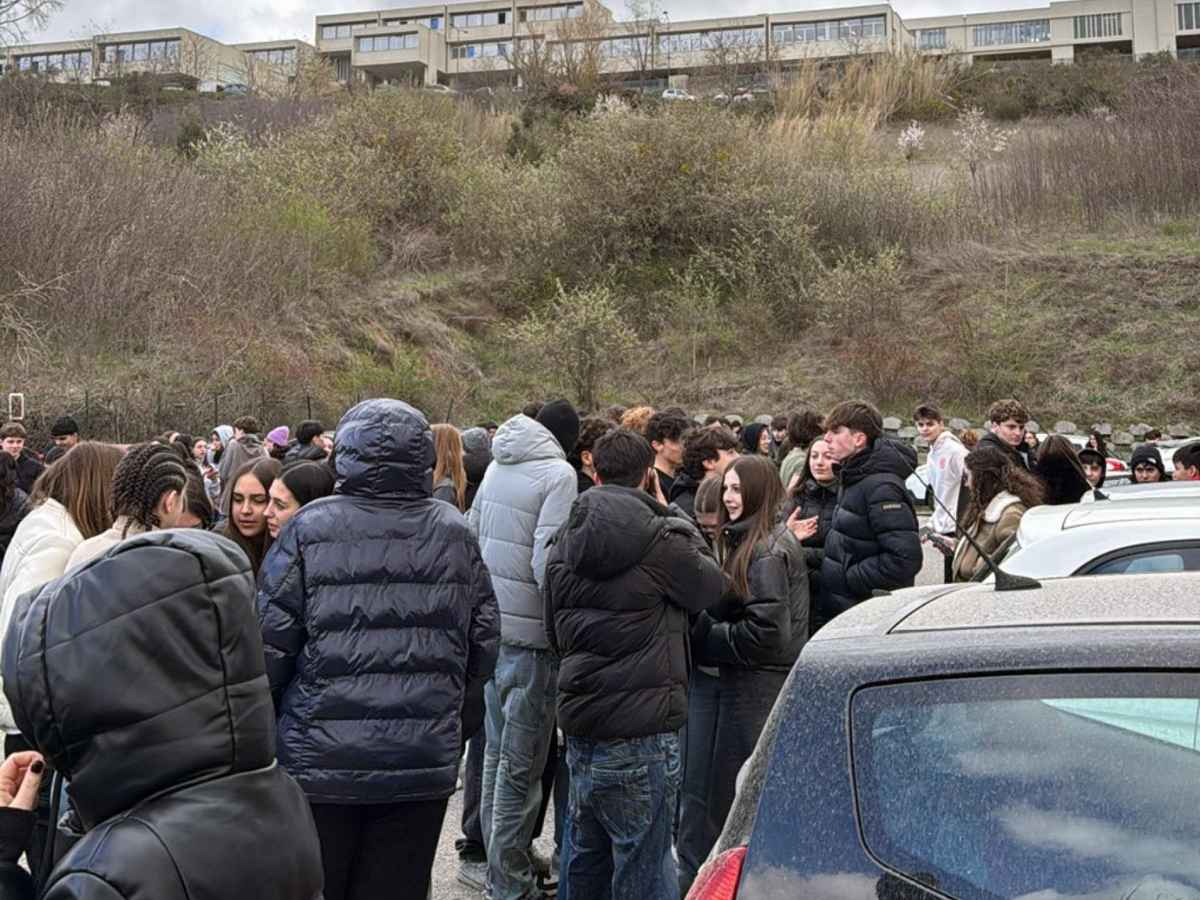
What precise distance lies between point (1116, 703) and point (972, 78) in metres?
54.1

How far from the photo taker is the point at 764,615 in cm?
519

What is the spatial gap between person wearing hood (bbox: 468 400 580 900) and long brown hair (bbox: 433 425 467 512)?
1.37m

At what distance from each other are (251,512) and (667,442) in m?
2.71

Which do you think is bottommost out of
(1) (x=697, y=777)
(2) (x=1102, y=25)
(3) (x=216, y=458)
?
(1) (x=697, y=777)

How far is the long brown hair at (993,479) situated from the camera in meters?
7.52

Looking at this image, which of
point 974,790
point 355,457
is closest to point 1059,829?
point 974,790

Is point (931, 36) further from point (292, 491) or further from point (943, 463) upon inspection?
point (292, 491)

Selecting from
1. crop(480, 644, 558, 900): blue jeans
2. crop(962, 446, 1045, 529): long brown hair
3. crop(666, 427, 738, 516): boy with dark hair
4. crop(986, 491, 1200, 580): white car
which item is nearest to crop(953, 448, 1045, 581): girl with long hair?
crop(962, 446, 1045, 529): long brown hair

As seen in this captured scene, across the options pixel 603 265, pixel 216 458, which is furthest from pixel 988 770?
pixel 603 265

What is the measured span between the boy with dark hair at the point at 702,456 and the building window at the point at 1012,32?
91.5 meters

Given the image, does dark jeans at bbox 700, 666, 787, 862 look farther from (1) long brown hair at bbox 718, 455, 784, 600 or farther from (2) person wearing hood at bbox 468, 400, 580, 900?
(2) person wearing hood at bbox 468, 400, 580, 900

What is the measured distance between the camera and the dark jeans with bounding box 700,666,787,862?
526cm

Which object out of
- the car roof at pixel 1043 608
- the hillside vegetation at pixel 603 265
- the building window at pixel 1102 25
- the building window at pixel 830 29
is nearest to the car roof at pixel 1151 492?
the car roof at pixel 1043 608

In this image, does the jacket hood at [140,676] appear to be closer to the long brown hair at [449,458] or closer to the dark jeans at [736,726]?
the dark jeans at [736,726]
